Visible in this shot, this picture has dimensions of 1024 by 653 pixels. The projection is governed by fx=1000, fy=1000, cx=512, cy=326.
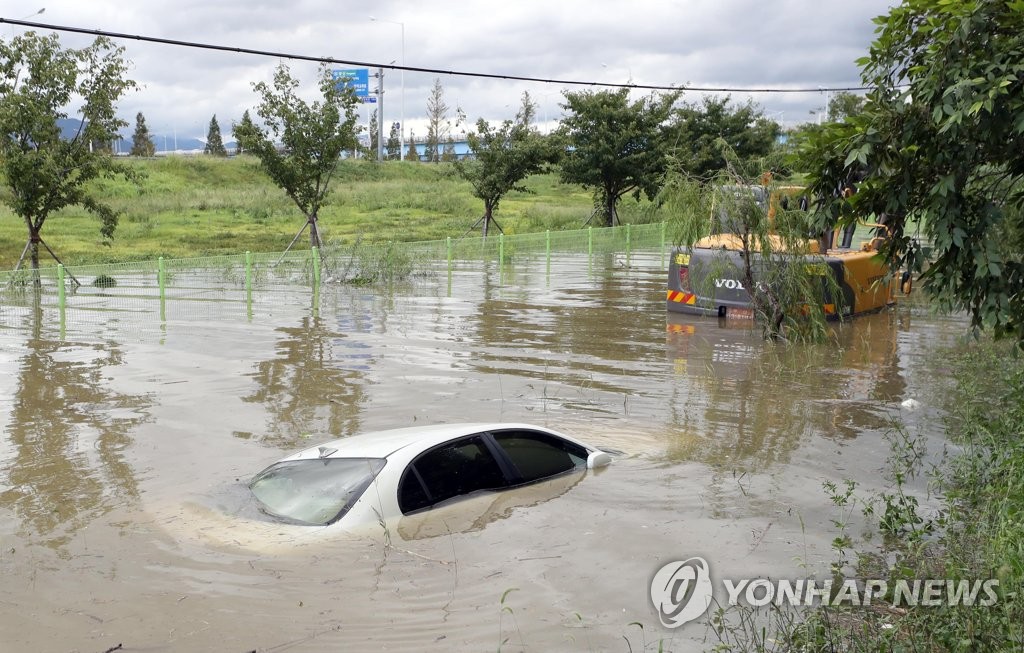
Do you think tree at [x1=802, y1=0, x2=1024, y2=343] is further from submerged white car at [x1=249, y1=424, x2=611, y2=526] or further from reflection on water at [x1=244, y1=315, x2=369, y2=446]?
reflection on water at [x1=244, y1=315, x2=369, y2=446]

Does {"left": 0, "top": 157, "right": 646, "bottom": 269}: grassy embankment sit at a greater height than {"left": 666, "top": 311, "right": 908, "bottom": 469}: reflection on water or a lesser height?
greater

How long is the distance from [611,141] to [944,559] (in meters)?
34.6

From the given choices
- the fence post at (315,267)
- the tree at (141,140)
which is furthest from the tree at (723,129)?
the tree at (141,140)

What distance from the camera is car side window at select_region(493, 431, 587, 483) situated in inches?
306

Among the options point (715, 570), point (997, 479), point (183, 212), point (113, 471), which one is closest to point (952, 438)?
point (997, 479)

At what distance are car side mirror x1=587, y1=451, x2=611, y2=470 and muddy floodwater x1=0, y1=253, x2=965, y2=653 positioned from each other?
105mm

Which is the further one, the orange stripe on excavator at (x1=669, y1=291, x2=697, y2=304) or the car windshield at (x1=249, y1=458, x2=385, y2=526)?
the orange stripe on excavator at (x1=669, y1=291, x2=697, y2=304)

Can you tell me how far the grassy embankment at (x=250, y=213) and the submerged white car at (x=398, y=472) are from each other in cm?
2852

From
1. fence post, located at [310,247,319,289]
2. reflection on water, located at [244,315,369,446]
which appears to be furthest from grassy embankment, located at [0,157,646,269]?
reflection on water, located at [244,315,369,446]

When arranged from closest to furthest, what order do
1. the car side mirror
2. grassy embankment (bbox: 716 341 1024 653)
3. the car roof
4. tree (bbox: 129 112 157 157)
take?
grassy embankment (bbox: 716 341 1024 653), the car roof, the car side mirror, tree (bbox: 129 112 157 157)

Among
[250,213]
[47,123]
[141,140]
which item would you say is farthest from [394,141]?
[47,123]

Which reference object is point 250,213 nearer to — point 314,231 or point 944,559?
Result: point 314,231

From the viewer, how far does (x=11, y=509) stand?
8.38 metres

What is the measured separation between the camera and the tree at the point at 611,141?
1566 inches
